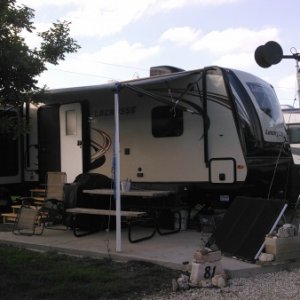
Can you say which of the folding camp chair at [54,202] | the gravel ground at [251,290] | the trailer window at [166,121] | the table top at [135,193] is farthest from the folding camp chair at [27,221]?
the gravel ground at [251,290]

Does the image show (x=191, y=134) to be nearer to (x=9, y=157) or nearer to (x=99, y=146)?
(x=99, y=146)

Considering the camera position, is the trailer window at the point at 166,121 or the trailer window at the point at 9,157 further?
the trailer window at the point at 9,157

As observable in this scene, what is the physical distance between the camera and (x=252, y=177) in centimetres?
924

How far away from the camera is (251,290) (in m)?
5.90

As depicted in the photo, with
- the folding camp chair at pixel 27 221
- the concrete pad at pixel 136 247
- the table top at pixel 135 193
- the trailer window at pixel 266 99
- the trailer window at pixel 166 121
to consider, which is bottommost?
the concrete pad at pixel 136 247

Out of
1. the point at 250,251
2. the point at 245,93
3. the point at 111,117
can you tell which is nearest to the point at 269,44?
the point at 245,93

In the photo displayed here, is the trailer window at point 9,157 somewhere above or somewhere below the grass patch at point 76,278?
above

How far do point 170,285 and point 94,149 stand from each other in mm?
5452

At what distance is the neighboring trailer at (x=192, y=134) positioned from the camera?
30.6ft

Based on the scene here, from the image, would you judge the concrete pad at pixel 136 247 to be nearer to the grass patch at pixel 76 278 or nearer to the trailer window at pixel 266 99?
the grass patch at pixel 76 278

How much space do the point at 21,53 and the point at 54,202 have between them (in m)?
4.67

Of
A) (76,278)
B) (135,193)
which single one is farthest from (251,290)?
(135,193)

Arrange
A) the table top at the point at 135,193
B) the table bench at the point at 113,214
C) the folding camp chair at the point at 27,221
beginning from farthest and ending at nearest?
the folding camp chair at the point at 27,221
the table top at the point at 135,193
the table bench at the point at 113,214

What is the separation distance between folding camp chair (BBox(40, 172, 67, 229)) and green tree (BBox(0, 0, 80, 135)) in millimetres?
3560
